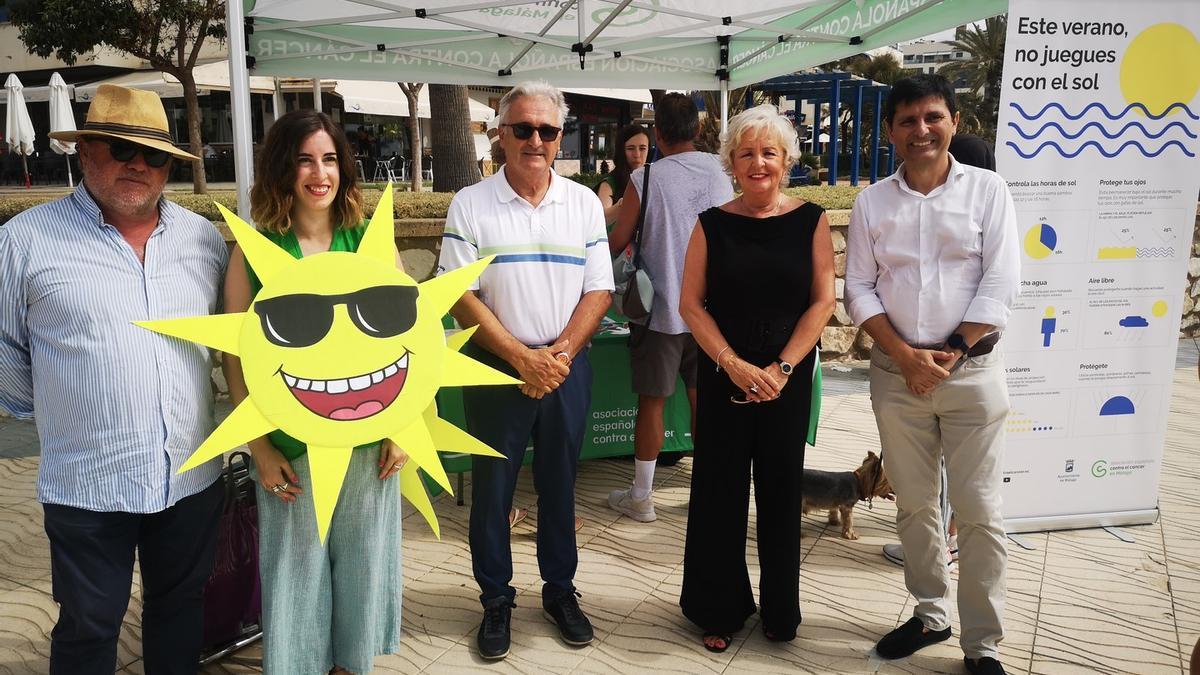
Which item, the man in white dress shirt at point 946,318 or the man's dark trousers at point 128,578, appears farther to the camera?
the man in white dress shirt at point 946,318

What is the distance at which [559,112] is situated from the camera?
2787 millimetres

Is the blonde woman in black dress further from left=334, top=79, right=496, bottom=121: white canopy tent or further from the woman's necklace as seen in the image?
left=334, top=79, right=496, bottom=121: white canopy tent

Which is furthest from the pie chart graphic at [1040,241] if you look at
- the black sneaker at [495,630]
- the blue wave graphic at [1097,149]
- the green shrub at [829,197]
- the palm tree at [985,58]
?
the palm tree at [985,58]

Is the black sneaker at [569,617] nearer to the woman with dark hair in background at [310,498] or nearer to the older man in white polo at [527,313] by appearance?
the older man in white polo at [527,313]

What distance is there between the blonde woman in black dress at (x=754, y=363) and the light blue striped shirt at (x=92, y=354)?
1.63 meters

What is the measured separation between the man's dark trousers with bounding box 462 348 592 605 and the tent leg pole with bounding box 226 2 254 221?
1.24 meters

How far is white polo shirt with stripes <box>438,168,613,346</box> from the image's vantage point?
8.89 ft

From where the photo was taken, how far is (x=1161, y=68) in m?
3.54

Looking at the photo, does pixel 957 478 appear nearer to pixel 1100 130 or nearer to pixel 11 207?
pixel 1100 130

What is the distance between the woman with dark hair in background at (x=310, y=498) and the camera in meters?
2.20

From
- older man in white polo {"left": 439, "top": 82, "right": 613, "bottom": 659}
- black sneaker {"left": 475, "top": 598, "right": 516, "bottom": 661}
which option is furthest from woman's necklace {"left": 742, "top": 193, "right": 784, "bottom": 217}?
black sneaker {"left": 475, "top": 598, "right": 516, "bottom": 661}

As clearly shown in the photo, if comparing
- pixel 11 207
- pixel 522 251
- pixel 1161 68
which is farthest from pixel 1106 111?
pixel 11 207

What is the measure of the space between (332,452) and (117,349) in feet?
1.93

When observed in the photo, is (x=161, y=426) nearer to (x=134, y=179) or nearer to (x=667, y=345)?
(x=134, y=179)
